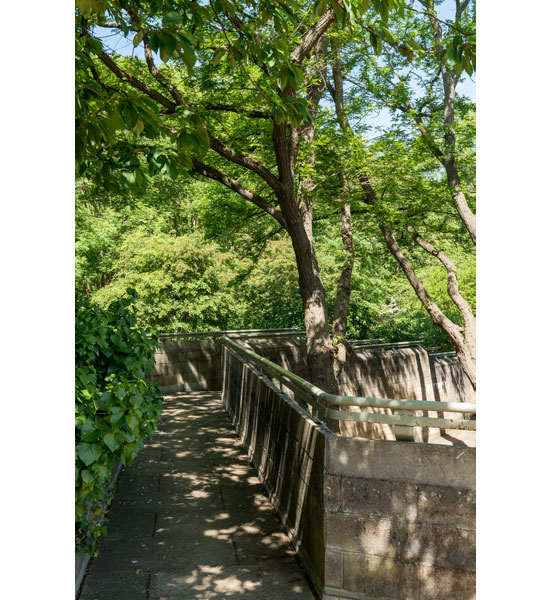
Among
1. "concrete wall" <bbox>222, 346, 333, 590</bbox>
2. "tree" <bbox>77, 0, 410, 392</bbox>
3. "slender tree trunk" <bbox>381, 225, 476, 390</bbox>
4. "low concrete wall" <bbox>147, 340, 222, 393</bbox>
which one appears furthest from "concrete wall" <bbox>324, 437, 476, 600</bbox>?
"slender tree trunk" <bbox>381, 225, 476, 390</bbox>

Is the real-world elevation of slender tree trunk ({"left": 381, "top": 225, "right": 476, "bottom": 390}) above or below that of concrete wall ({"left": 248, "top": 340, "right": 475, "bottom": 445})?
above

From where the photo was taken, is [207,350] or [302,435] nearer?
[302,435]

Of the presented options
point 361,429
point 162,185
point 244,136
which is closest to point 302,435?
point 361,429

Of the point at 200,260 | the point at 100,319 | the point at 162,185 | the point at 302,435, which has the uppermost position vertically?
the point at 162,185

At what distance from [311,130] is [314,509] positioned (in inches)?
296

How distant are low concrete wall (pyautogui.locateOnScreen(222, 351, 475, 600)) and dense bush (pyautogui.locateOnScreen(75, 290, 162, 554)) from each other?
1362 millimetres

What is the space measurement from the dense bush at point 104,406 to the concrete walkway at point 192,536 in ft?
1.82

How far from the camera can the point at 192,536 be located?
191 inches

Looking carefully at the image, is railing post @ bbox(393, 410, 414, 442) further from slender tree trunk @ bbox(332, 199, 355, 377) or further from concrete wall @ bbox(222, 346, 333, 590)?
slender tree trunk @ bbox(332, 199, 355, 377)

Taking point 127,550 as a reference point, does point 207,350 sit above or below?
above

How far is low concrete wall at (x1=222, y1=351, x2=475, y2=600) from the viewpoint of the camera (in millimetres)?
3578

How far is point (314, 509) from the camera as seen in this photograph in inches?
162

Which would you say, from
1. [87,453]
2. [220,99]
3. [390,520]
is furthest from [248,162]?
[87,453]

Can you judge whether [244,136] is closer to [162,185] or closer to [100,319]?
[100,319]
